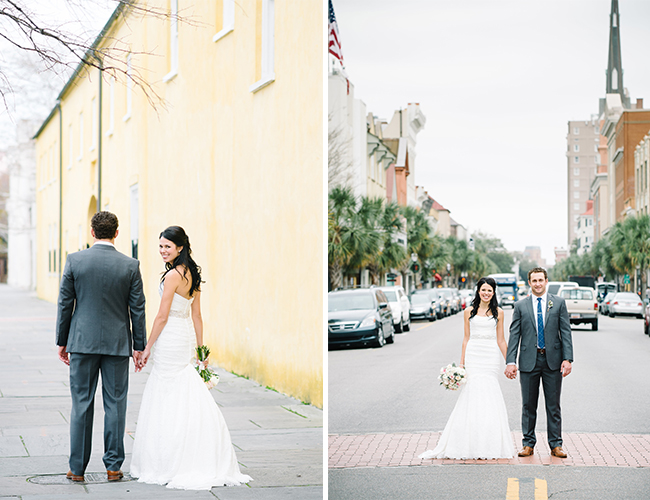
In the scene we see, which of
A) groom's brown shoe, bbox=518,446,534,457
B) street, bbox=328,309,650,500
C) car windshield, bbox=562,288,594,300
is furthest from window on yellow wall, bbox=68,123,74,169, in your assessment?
groom's brown shoe, bbox=518,446,534,457

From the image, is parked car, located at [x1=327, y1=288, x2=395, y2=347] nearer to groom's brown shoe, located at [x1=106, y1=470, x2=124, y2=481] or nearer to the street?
the street

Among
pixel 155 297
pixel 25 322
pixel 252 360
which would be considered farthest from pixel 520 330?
pixel 25 322

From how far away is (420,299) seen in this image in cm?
4156

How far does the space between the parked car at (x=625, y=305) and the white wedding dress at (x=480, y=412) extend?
68.9 ft

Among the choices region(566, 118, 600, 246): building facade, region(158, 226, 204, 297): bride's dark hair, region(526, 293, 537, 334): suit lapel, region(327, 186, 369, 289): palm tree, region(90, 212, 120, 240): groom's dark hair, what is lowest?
region(526, 293, 537, 334): suit lapel

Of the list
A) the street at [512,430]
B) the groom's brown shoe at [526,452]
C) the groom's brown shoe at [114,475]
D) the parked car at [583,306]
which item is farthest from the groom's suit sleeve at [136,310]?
the parked car at [583,306]

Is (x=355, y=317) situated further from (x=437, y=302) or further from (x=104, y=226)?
(x=437, y=302)

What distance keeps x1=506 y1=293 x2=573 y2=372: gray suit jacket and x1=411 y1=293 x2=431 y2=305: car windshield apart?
33.4 meters

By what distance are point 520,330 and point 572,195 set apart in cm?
19895

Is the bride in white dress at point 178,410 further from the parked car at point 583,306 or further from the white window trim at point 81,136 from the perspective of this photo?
the white window trim at point 81,136

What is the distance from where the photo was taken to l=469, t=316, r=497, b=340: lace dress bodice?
7.77 m

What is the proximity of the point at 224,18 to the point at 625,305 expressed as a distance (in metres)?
21.7

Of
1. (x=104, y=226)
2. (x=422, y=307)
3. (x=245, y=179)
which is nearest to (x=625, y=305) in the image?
(x=422, y=307)

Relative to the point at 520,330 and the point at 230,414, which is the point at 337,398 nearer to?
the point at 230,414
